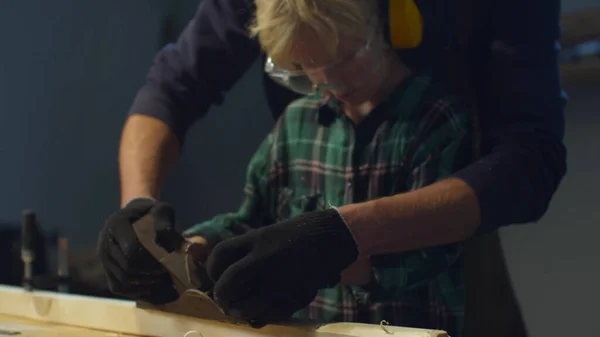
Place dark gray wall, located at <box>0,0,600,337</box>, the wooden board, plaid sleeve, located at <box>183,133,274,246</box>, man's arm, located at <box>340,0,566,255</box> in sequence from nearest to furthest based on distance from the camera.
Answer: the wooden board → man's arm, located at <box>340,0,566,255</box> → plaid sleeve, located at <box>183,133,274,246</box> → dark gray wall, located at <box>0,0,600,337</box>

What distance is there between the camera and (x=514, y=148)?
0.76 meters

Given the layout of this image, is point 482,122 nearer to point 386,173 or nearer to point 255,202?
point 386,173

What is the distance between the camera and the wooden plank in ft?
3.10

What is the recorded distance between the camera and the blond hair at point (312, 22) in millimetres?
749

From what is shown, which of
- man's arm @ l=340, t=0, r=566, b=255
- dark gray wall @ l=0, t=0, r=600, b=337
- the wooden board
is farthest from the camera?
dark gray wall @ l=0, t=0, r=600, b=337

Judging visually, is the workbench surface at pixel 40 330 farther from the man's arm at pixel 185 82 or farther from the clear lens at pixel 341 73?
the clear lens at pixel 341 73

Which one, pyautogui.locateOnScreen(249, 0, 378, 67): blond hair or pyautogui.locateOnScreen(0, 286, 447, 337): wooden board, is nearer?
pyautogui.locateOnScreen(0, 286, 447, 337): wooden board

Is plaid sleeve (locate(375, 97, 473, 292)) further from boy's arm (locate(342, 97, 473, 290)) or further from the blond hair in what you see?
the blond hair

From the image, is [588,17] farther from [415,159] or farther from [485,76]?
[415,159]

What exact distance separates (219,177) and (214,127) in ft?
0.37

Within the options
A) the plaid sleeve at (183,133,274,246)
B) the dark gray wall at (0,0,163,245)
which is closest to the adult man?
the plaid sleeve at (183,133,274,246)

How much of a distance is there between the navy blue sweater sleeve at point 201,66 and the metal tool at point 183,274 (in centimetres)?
32

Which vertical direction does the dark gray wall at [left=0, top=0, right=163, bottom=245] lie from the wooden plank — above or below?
below

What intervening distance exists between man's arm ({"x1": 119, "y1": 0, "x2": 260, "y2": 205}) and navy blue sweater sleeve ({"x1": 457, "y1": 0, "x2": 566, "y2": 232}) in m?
0.38
